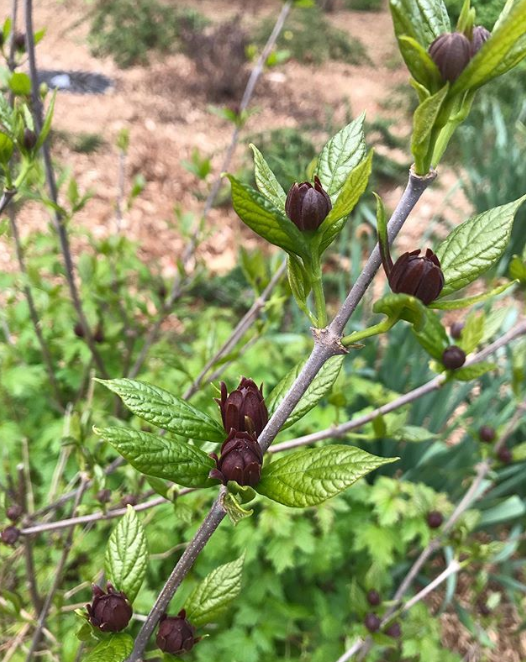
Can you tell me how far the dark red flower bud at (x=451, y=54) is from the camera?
14.2 inches

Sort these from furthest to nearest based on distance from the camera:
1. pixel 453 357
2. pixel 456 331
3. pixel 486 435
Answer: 1. pixel 486 435
2. pixel 456 331
3. pixel 453 357

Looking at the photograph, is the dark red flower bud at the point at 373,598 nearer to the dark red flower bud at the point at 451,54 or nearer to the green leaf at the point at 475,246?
the green leaf at the point at 475,246

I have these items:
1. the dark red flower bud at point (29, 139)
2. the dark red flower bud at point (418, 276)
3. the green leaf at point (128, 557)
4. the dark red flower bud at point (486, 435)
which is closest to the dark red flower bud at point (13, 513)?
the green leaf at point (128, 557)

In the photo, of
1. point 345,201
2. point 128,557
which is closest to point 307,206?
point 345,201

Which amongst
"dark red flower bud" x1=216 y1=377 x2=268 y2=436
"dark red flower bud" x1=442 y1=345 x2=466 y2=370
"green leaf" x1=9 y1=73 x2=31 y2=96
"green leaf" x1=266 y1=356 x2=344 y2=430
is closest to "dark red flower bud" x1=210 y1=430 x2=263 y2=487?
"dark red flower bud" x1=216 y1=377 x2=268 y2=436

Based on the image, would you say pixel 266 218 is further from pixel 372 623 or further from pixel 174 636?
pixel 372 623

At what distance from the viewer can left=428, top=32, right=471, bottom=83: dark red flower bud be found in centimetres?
36

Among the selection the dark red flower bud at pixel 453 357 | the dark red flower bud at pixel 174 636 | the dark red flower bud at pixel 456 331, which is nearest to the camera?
the dark red flower bud at pixel 174 636

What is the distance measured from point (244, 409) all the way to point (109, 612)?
26 cm

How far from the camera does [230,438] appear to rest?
449 millimetres

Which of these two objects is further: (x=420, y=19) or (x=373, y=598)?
(x=373, y=598)

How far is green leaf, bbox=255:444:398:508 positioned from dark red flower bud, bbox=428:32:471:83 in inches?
10.6

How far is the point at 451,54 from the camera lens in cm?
36

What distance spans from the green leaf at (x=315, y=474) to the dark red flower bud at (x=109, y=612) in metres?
0.21
